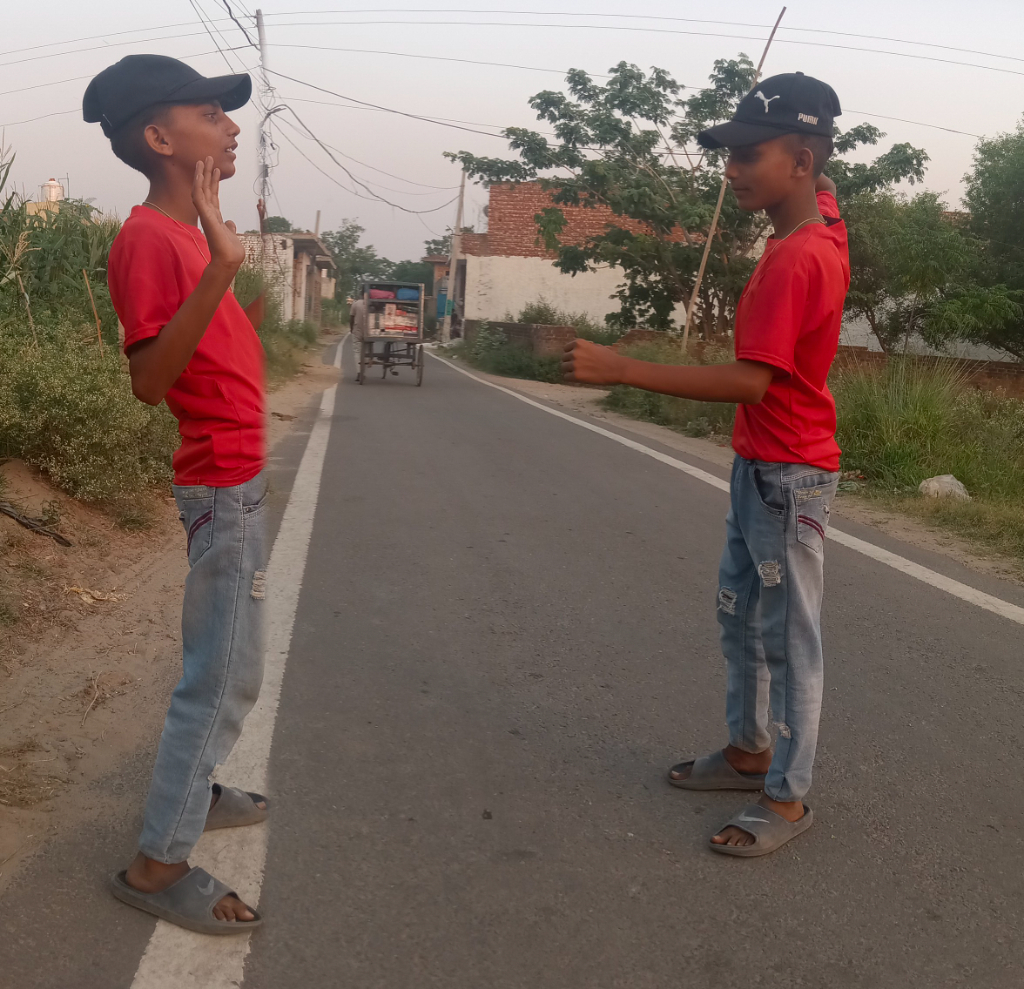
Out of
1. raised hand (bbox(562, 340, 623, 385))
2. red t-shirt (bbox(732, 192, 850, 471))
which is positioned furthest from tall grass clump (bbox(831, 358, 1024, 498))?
raised hand (bbox(562, 340, 623, 385))

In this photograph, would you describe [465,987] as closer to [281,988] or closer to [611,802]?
[281,988]

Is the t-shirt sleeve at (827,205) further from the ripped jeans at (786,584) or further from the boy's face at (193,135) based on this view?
the boy's face at (193,135)

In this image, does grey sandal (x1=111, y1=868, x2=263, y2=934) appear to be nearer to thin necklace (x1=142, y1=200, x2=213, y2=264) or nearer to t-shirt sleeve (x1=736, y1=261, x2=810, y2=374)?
thin necklace (x1=142, y1=200, x2=213, y2=264)

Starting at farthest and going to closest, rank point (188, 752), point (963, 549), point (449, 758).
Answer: point (963, 549)
point (449, 758)
point (188, 752)

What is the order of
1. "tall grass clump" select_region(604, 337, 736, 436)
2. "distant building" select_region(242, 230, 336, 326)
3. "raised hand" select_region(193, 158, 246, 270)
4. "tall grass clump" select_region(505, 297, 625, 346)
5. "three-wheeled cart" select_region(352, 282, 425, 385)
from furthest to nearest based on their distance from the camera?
"distant building" select_region(242, 230, 336, 326) < "tall grass clump" select_region(505, 297, 625, 346) < "three-wheeled cart" select_region(352, 282, 425, 385) < "tall grass clump" select_region(604, 337, 736, 436) < "raised hand" select_region(193, 158, 246, 270)

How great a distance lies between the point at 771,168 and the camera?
2.68 metres

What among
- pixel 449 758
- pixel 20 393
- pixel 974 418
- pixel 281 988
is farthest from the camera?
pixel 974 418

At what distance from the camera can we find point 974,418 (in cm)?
988

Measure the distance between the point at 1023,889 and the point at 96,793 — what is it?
2.56 meters

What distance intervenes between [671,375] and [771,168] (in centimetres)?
61

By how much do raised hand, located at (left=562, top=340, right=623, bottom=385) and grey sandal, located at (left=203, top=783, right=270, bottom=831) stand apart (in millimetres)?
1473

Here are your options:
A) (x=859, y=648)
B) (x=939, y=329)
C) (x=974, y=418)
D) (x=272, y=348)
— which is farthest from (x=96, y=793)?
(x=939, y=329)

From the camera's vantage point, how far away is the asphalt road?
239cm

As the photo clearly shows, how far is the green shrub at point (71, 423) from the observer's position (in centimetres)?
566
